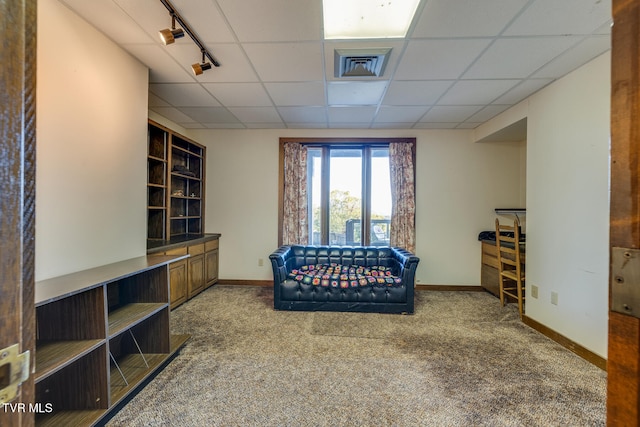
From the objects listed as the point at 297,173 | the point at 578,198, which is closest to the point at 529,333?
the point at 578,198

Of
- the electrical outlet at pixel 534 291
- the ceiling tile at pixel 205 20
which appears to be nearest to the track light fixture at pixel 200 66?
the ceiling tile at pixel 205 20

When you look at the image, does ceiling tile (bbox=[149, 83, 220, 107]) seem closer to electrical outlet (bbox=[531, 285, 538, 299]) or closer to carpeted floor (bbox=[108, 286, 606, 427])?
carpeted floor (bbox=[108, 286, 606, 427])

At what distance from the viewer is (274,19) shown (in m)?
1.82

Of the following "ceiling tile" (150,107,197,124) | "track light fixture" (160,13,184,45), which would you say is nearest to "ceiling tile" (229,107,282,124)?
"ceiling tile" (150,107,197,124)

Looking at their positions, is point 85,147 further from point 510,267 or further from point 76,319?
point 510,267

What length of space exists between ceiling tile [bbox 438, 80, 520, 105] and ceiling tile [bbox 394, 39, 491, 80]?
11.6 inches

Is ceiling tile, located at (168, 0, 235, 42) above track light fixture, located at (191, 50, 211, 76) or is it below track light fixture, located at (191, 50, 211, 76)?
above

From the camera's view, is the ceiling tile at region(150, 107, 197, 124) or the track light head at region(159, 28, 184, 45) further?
the ceiling tile at region(150, 107, 197, 124)

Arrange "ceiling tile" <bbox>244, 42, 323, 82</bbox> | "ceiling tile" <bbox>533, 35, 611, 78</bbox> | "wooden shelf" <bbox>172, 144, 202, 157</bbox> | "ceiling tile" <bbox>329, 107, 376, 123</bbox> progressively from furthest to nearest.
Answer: "wooden shelf" <bbox>172, 144, 202, 157</bbox>
"ceiling tile" <bbox>329, 107, 376, 123</bbox>
"ceiling tile" <bbox>244, 42, 323, 82</bbox>
"ceiling tile" <bbox>533, 35, 611, 78</bbox>

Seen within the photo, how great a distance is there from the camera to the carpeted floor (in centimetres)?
160

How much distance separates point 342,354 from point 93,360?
1.74 m

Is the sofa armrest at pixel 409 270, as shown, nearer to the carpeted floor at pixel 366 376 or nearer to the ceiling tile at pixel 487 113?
the carpeted floor at pixel 366 376

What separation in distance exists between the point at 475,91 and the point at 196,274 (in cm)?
418

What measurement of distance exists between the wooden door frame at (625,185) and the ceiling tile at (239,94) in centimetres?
A: 280
